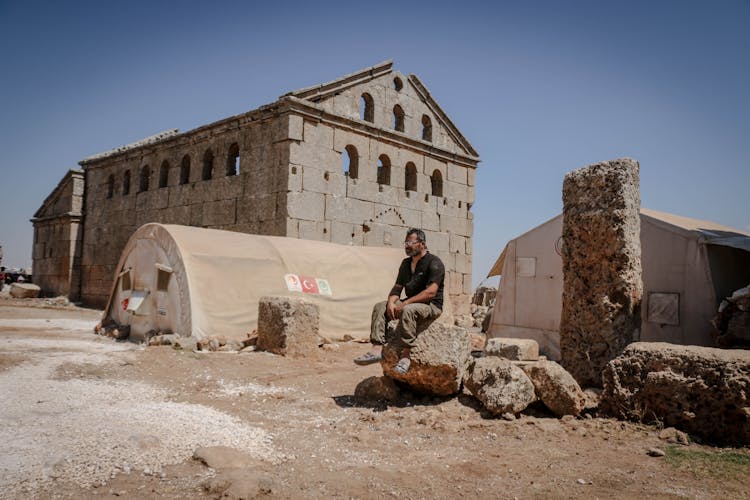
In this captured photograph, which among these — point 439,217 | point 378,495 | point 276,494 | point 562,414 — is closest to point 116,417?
point 276,494

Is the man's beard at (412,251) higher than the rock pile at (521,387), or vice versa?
the man's beard at (412,251)

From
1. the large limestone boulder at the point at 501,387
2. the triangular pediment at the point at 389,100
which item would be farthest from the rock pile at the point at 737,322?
the triangular pediment at the point at 389,100

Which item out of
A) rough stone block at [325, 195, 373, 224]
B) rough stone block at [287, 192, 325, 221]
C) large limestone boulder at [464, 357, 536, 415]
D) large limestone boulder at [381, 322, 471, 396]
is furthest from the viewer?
rough stone block at [325, 195, 373, 224]

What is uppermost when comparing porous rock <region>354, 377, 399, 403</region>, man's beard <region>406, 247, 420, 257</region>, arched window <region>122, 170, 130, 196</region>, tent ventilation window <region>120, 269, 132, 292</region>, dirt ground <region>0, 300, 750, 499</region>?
arched window <region>122, 170, 130, 196</region>

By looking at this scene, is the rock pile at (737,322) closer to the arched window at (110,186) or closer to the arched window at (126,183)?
the arched window at (126,183)

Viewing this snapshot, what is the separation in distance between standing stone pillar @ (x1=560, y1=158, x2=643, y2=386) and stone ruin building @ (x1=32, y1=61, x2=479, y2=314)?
27.6 feet

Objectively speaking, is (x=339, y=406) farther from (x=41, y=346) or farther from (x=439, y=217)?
(x=439, y=217)

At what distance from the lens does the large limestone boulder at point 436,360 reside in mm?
5637

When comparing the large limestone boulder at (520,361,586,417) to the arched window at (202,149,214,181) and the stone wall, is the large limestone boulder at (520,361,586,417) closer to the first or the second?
the arched window at (202,149,214,181)

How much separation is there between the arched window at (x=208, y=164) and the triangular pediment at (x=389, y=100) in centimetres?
415

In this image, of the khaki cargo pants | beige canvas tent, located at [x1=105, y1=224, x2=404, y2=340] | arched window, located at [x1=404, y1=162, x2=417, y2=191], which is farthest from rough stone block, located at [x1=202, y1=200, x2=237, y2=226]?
the khaki cargo pants

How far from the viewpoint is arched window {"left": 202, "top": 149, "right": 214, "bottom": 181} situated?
16.6 meters

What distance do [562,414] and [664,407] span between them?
0.93 m

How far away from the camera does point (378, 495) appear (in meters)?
3.45
